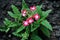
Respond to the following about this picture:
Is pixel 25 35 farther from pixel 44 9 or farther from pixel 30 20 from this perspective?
pixel 44 9

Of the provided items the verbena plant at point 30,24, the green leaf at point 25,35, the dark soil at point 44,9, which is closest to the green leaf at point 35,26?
the verbena plant at point 30,24

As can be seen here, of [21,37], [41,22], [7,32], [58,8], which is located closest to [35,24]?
[41,22]

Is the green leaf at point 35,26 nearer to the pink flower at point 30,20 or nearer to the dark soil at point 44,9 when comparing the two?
the pink flower at point 30,20

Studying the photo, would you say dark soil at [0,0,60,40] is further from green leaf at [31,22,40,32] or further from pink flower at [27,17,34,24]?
pink flower at [27,17,34,24]

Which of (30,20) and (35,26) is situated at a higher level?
(30,20)

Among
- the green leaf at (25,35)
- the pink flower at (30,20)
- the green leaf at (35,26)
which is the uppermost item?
the pink flower at (30,20)

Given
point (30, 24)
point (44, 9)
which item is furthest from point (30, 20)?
point (44, 9)

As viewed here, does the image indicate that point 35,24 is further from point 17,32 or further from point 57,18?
point 57,18

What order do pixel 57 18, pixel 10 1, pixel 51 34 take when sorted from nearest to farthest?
pixel 51 34 < pixel 57 18 < pixel 10 1
